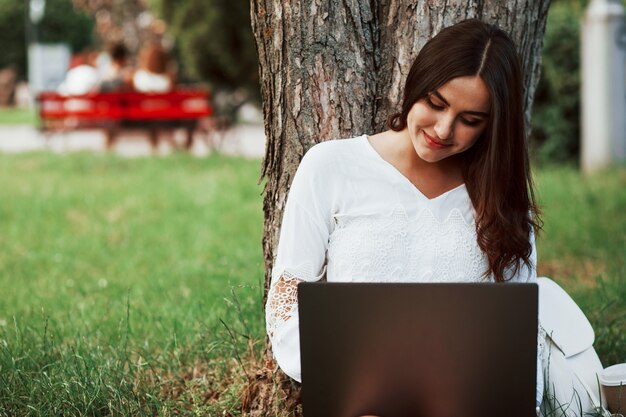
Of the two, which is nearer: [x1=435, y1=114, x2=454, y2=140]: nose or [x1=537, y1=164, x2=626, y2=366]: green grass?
[x1=435, y1=114, x2=454, y2=140]: nose

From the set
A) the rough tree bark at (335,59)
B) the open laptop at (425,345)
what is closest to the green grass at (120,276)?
the rough tree bark at (335,59)

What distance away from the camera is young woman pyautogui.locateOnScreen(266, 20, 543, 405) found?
112 inches

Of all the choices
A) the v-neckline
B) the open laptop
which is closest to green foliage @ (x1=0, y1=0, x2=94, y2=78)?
the v-neckline

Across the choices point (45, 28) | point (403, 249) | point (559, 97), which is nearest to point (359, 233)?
point (403, 249)

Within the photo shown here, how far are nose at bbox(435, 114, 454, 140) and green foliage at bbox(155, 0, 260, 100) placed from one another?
9761mm

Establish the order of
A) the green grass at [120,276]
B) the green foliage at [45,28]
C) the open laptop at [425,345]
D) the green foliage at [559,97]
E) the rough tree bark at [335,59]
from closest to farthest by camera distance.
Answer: the open laptop at [425,345] → the rough tree bark at [335,59] → the green grass at [120,276] → the green foliage at [559,97] → the green foliage at [45,28]

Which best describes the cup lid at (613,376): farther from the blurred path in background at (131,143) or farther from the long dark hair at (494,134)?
the blurred path in background at (131,143)

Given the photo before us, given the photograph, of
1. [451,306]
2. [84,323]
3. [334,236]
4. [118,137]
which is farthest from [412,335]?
[118,137]

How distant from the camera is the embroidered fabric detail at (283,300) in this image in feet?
9.52

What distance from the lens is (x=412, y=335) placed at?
2.43m

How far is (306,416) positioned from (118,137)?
11542 millimetres

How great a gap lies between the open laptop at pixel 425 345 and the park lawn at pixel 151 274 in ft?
3.31

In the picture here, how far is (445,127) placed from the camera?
2.75 m

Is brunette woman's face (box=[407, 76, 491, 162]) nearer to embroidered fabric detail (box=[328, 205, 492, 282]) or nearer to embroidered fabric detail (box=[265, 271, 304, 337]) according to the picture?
embroidered fabric detail (box=[328, 205, 492, 282])
